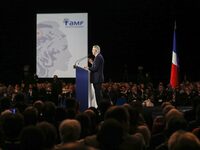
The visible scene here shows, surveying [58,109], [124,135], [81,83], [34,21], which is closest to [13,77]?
[34,21]

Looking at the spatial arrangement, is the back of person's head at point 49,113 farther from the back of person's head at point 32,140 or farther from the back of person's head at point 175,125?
the back of person's head at point 32,140

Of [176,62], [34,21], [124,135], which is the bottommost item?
[124,135]

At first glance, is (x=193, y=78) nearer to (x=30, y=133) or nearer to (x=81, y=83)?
(x=81, y=83)

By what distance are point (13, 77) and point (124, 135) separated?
57.5 ft

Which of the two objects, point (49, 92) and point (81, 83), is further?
point (49, 92)

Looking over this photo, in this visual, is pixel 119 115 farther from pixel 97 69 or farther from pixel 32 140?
pixel 97 69

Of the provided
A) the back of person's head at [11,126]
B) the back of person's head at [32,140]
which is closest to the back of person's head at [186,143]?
the back of person's head at [32,140]

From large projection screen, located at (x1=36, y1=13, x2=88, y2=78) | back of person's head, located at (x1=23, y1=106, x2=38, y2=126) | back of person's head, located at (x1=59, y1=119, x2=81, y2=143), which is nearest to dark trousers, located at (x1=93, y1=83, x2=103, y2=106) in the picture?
back of person's head, located at (x1=23, y1=106, x2=38, y2=126)

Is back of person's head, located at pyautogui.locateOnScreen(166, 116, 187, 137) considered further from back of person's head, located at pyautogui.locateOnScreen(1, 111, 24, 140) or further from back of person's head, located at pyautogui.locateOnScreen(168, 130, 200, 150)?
back of person's head, located at pyautogui.locateOnScreen(1, 111, 24, 140)

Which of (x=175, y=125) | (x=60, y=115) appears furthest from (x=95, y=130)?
(x=175, y=125)

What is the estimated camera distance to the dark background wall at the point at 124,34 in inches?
821

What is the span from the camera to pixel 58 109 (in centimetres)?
605

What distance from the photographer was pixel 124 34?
21.1 metres

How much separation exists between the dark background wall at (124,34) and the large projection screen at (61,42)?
Answer: 203 cm
